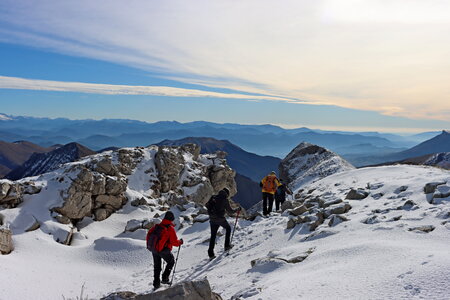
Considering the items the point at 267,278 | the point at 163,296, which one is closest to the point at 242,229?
the point at 267,278

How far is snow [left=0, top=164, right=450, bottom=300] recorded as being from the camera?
6.58m

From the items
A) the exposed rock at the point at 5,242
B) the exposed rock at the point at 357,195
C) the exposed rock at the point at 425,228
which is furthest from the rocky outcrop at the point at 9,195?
the exposed rock at the point at 425,228

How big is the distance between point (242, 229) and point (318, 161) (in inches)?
1365

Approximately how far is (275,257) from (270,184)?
9805 mm

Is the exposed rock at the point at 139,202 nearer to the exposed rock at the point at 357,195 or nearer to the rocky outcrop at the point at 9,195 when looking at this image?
the rocky outcrop at the point at 9,195

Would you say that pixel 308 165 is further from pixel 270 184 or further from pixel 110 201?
pixel 110 201

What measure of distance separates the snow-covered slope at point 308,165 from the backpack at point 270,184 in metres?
20.1

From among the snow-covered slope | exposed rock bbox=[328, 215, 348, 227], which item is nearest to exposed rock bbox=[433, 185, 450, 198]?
exposed rock bbox=[328, 215, 348, 227]


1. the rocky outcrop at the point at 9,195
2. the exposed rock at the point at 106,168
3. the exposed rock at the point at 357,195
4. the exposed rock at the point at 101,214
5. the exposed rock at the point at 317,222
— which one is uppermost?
the exposed rock at the point at 357,195

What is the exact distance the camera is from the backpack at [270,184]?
19.6m

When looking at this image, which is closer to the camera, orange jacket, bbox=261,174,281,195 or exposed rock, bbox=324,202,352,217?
exposed rock, bbox=324,202,352,217

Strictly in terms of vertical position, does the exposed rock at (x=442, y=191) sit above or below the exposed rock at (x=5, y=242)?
above

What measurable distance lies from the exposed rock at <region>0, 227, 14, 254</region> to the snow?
34 cm

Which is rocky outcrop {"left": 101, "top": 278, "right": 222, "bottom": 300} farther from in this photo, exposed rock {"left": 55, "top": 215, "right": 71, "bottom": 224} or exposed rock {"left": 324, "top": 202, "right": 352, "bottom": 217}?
exposed rock {"left": 55, "top": 215, "right": 71, "bottom": 224}
